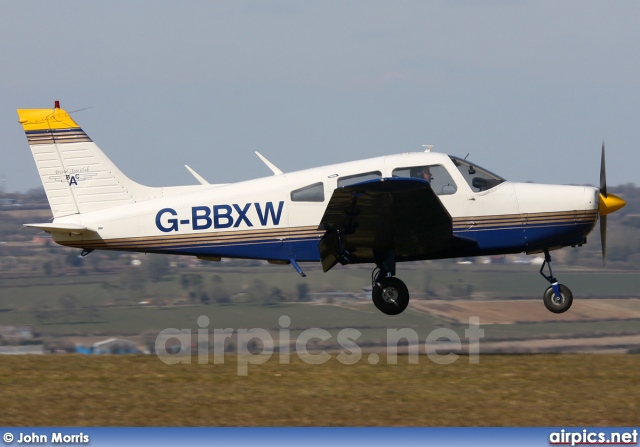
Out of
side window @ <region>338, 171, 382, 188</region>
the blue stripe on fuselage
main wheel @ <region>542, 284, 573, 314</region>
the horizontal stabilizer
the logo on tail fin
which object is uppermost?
the logo on tail fin

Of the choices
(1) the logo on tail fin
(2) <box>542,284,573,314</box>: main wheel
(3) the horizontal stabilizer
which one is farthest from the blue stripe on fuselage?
(1) the logo on tail fin

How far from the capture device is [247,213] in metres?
11.4

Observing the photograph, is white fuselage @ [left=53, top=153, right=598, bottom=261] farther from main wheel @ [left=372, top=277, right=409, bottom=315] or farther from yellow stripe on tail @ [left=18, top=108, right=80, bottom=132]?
yellow stripe on tail @ [left=18, top=108, right=80, bottom=132]

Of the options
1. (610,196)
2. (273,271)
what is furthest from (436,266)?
(610,196)

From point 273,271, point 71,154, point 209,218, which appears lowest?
point 273,271

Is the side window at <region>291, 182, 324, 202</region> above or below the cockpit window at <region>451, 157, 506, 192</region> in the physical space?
below

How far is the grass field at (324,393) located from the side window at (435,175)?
2328 millimetres

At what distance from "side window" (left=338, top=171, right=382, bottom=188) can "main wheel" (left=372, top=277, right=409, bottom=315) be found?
139 cm

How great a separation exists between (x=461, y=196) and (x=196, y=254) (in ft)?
11.3

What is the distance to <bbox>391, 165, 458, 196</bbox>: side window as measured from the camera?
35.2 ft

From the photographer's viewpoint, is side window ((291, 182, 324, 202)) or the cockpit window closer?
the cockpit window

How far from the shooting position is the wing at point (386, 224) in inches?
392

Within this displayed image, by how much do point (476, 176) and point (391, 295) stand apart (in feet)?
5.90

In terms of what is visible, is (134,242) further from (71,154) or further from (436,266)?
(436,266)
